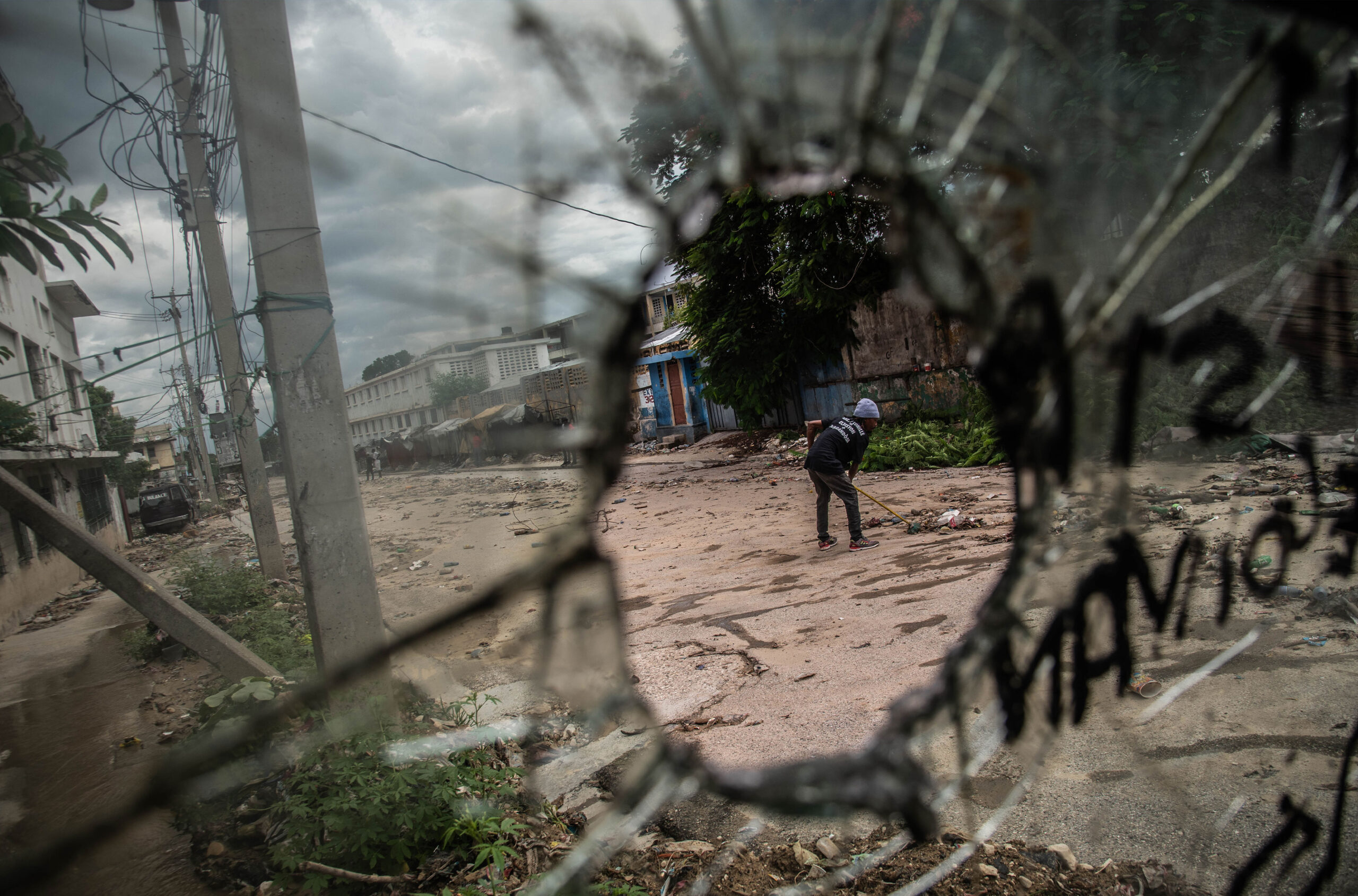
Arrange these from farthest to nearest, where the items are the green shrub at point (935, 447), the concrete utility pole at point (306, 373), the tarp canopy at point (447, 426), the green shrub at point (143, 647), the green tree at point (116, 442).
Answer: the green tree at point (116, 442)
the green shrub at point (935, 447)
the green shrub at point (143, 647)
the concrete utility pole at point (306, 373)
the tarp canopy at point (447, 426)

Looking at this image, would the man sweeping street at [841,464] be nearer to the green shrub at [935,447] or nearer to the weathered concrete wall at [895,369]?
the green shrub at [935,447]

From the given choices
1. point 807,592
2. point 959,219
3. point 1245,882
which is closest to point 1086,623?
point 959,219

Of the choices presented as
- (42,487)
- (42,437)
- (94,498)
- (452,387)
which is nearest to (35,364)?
(42,437)

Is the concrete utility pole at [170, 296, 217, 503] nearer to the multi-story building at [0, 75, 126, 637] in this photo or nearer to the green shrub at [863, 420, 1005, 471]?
the multi-story building at [0, 75, 126, 637]

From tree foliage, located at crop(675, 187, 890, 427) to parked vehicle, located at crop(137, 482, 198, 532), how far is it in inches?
621

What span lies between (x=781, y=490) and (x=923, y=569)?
485cm

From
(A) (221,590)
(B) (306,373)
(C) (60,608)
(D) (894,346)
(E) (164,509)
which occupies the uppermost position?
(D) (894,346)

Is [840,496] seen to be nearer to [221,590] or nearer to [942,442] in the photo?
[942,442]

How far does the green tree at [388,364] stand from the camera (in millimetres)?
1066

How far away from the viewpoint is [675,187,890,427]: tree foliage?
9.27 meters

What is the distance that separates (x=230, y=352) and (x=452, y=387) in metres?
9.21

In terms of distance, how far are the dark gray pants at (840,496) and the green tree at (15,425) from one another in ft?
21.0

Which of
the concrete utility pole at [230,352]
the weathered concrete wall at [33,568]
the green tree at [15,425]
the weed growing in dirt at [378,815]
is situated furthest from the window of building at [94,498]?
the weed growing in dirt at [378,815]

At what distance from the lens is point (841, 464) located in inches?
255
